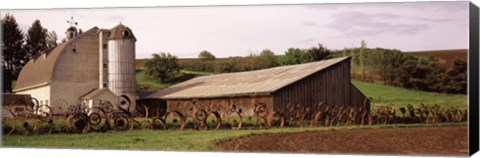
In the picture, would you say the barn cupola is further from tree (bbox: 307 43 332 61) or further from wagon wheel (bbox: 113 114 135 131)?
tree (bbox: 307 43 332 61)

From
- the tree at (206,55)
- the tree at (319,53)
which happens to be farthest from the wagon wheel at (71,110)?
the tree at (319,53)

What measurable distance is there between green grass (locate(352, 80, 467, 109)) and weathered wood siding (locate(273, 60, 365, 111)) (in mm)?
254

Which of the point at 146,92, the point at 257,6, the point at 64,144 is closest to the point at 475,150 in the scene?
the point at 257,6

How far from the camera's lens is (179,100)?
20.8 meters

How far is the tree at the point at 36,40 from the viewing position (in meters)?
21.0

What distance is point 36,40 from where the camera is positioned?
2114 centimetres

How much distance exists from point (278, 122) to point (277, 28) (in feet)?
6.21

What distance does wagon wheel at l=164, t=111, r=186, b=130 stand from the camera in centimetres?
2050

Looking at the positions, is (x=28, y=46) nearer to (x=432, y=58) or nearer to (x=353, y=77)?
(x=353, y=77)

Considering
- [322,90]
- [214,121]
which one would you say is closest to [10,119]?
[214,121]

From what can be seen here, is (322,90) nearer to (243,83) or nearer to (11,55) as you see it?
(243,83)

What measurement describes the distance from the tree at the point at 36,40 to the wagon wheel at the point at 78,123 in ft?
5.44

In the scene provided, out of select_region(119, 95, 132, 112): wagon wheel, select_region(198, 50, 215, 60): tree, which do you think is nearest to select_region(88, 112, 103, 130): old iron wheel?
select_region(119, 95, 132, 112): wagon wheel

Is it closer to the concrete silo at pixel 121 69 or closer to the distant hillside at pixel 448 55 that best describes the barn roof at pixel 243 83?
the concrete silo at pixel 121 69
